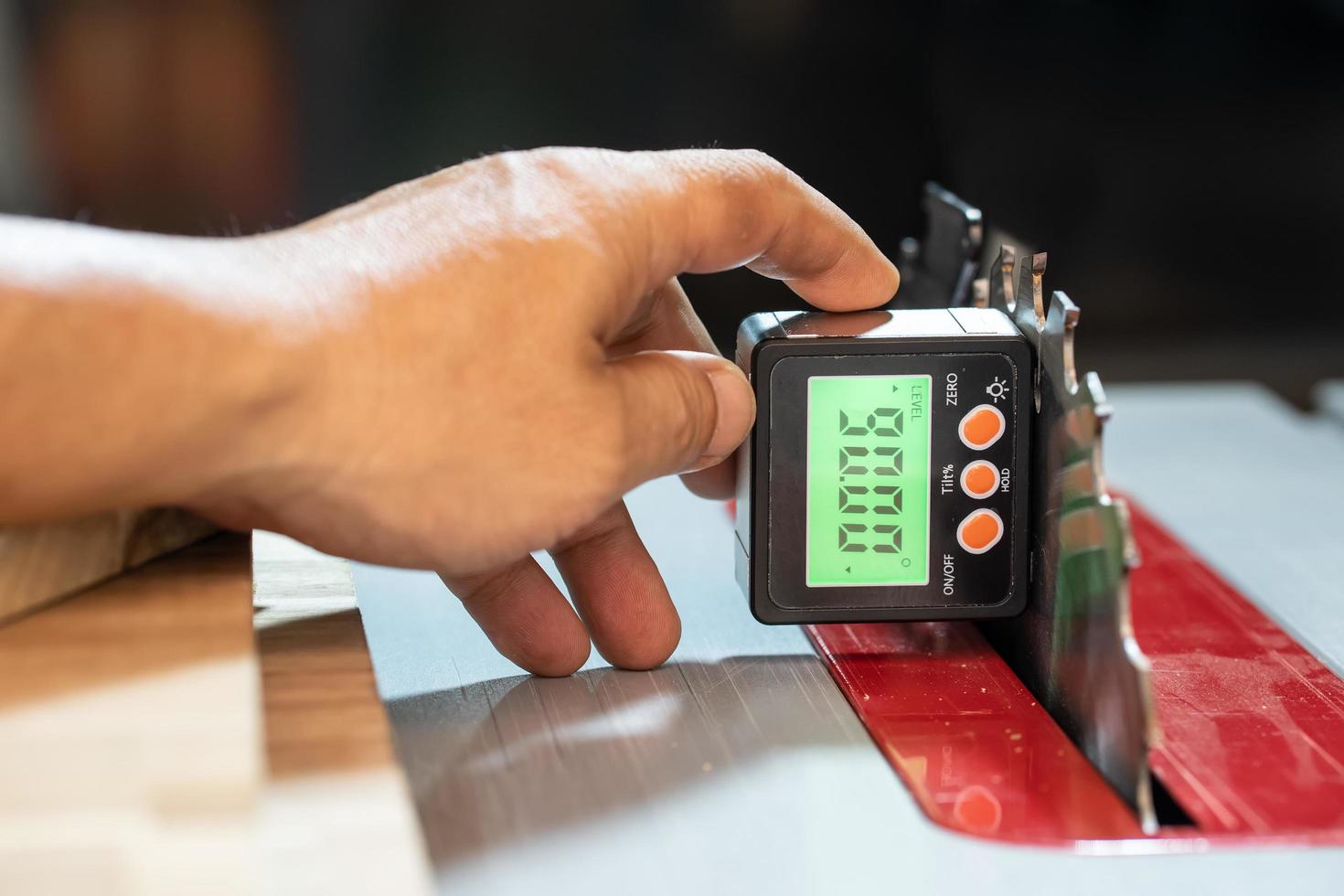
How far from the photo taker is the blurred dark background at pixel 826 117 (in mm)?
1290

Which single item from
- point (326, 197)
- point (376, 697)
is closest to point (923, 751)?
point (376, 697)

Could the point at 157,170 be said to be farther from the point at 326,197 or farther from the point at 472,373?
the point at 472,373

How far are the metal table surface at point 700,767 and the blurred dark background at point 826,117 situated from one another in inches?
20.2

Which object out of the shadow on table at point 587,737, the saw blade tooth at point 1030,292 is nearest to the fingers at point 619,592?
the shadow on table at point 587,737

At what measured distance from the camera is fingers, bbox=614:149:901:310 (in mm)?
654

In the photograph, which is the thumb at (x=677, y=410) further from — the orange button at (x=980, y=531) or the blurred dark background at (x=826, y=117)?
the blurred dark background at (x=826, y=117)

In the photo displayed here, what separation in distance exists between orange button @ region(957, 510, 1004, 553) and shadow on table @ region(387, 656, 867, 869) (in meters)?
0.10

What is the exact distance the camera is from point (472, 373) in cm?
60

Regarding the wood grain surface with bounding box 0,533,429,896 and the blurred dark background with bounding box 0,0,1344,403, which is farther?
the blurred dark background with bounding box 0,0,1344,403

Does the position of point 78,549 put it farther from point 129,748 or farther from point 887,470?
point 887,470

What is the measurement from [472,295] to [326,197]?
0.79 meters

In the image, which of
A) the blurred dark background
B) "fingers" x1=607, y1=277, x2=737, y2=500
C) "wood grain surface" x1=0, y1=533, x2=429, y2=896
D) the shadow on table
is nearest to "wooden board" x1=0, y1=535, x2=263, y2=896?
"wood grain surface" x1=0, y1=533, x2=429, y2=896

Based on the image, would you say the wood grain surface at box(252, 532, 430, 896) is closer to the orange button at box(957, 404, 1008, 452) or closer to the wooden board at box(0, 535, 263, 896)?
the wooden board at box(0, 535, 263, 896)

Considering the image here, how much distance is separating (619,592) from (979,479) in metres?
0.20
